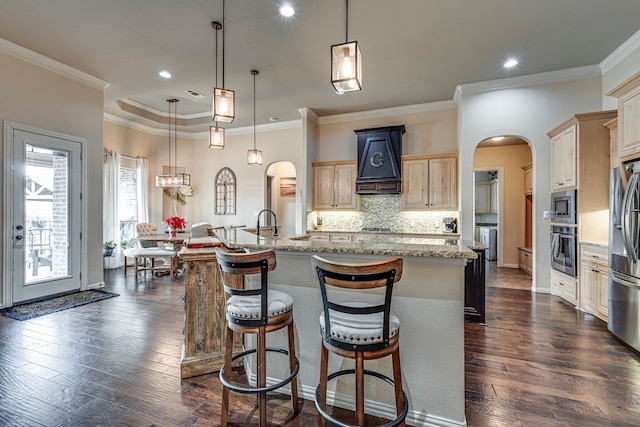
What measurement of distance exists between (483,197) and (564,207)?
582 centimetres

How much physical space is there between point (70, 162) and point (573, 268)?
23.6ft

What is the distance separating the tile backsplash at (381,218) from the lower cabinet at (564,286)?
172 centimetres

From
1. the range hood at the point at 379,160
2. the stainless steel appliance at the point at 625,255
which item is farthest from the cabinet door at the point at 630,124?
the range hood at the point at 379,160

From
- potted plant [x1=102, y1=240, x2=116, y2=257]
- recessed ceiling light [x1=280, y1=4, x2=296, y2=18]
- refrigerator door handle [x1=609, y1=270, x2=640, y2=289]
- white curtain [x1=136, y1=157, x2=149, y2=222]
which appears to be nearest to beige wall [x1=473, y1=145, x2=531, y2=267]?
refrigerator door handle [x1=609, y1=270, x2=640, y2=289]

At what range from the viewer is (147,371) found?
2318 mm

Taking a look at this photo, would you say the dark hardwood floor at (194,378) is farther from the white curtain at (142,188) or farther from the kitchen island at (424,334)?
the white curtain at (142,188)

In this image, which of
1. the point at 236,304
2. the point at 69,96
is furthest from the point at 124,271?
the point at 236,304

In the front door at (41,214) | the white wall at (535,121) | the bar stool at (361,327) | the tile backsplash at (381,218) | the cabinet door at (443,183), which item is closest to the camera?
the bar stool at (361,327)

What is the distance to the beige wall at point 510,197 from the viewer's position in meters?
6.82

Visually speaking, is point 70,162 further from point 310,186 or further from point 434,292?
point 434,292

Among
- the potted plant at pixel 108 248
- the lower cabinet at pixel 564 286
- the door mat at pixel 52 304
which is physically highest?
the potted plant at pixel 108 248

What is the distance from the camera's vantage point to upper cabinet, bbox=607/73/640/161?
2.82 metres

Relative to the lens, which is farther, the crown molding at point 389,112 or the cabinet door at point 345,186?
the cabinet door at point 345,186

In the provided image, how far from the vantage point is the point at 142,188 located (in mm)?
6832
